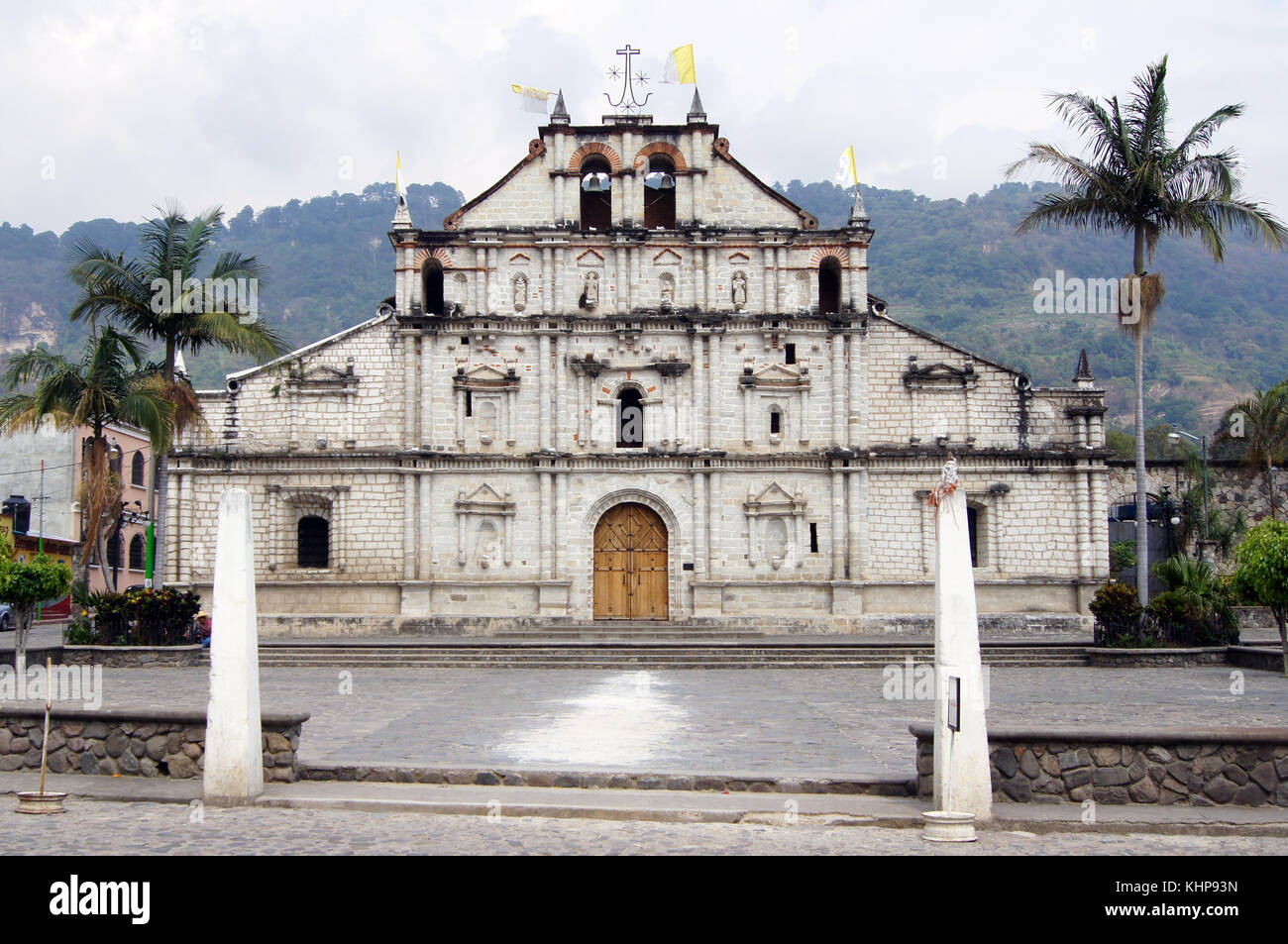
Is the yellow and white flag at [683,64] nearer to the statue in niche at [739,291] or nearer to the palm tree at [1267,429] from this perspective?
the statue in niche at [739,291]

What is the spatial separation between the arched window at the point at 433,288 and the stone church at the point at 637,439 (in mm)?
514

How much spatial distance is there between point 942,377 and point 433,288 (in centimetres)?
1441

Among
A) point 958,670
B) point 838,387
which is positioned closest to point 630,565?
point 838,387

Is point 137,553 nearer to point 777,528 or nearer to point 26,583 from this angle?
point 26,583

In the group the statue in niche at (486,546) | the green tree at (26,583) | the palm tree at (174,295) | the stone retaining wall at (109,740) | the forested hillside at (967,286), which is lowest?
the stone retaining wall at (109,740)

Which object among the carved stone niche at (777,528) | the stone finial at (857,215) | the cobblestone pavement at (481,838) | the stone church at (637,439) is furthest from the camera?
the stone finial at (857,215)

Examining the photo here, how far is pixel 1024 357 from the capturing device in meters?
89.4

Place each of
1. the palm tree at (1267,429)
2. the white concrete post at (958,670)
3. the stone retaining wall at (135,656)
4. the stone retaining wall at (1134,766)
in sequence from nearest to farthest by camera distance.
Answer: the white concrete post at (958,670), the stone retaining wall at (1134,766), the stone retaining wall at (135,656), the palm tree at (1267,429)

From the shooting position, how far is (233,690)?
1034cm

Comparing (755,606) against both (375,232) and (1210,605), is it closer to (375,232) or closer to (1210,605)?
(1210,605)

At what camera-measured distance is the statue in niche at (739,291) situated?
104 feet

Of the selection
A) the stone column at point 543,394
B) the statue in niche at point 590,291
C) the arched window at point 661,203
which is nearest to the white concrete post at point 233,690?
the stone column at point 543,394

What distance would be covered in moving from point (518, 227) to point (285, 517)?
10.1m

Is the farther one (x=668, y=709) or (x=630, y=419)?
(x=630, y=419)
